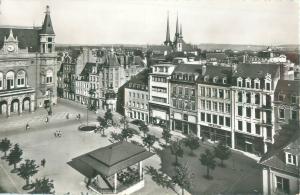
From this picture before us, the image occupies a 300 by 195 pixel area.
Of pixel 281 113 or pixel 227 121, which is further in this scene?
pixel 227 121

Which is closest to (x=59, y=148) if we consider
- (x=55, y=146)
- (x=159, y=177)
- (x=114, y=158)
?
(x=55, y=146)

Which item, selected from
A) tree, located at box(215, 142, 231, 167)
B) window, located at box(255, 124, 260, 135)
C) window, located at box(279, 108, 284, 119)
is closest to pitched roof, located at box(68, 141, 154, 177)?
tree, located at box(215, 142, 231, 167)

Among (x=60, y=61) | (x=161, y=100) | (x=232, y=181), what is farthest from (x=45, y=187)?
(x=60, y=61)

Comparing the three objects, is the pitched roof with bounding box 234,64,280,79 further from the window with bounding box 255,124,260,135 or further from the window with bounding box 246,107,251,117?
the window with bounding box 255,124,260,135

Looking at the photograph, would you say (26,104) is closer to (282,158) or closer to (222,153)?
(222,153)

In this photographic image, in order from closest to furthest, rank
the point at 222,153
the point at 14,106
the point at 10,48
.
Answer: the point at 222,153 → the point at 14,106 → the point at 10,48

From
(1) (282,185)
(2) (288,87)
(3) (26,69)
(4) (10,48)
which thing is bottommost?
(1) (282,185)

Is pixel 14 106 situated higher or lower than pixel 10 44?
lower
